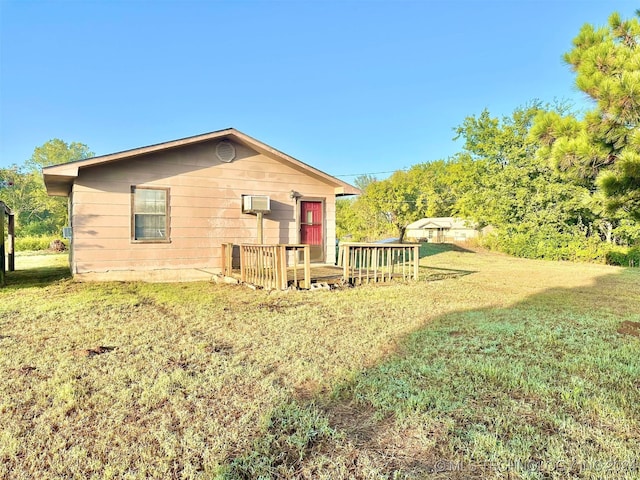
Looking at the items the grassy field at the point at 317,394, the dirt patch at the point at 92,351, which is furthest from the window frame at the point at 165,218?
the dirt patch at the point at 92,351

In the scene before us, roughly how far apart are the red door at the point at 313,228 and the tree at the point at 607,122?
5.74 metres

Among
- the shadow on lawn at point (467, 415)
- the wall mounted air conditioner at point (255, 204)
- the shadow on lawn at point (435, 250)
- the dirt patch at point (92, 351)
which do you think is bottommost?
the shadow on lawn at point (467, 415)

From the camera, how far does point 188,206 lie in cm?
812

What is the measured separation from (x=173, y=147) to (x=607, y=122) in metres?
7.45

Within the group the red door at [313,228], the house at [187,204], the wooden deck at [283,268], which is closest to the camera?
the wooden deck at [283,268]

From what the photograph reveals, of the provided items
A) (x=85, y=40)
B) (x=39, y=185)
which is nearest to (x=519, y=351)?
(x=85, y=40)

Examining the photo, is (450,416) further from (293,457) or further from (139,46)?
(139,46)

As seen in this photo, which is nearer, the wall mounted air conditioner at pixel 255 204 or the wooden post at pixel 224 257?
the wooden post at pixel 224 257

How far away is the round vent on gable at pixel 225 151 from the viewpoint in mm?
8414

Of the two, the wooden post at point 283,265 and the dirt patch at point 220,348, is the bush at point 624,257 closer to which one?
the wooden post at point 283,265

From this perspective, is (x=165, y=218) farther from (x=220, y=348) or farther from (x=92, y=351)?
(x=220, y=348)

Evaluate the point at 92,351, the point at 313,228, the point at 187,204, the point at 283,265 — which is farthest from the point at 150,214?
the point at 92,351

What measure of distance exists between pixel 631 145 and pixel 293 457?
194 inches

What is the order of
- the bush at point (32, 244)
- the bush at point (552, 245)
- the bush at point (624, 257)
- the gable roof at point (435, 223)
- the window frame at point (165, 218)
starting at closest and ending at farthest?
1. the window frame at point (165, 218)
2. the bush at point (624, 257)
3. the bush at point (552, 245)
4. the bush at point (32, 244)
5. the gable roof at point (435, 223)
